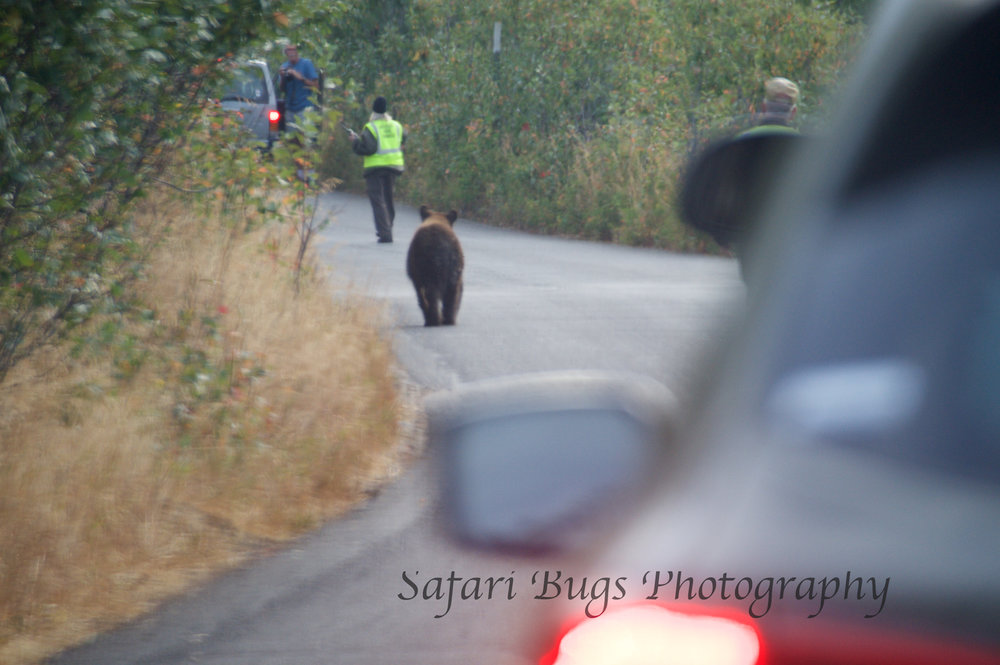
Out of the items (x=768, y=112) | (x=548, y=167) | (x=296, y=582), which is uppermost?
(x=768, y=112)

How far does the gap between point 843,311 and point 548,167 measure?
2144 centimetres

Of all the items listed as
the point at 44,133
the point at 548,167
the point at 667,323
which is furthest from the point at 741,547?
the point at 548,167

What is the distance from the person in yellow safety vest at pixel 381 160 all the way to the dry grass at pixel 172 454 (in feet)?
28.3

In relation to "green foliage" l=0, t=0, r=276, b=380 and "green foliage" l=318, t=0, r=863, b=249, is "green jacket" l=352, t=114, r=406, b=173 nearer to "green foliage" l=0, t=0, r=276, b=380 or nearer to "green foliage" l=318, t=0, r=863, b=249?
"green foliage" l=318, t=0, r=863, b=249

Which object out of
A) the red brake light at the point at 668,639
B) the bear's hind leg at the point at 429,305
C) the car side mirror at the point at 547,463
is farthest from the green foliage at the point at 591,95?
the red brake light at the point at 668,639

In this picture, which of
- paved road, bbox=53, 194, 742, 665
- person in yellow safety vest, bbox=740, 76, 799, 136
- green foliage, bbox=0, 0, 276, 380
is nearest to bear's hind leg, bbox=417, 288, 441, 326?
paved road, bbox=53, 194, 742, 665

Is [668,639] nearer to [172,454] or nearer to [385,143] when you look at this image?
[172,454]

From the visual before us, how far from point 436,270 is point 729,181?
25.8 feet

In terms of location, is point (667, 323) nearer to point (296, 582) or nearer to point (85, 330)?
point (85, 330)

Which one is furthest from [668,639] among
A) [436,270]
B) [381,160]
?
[381,160]

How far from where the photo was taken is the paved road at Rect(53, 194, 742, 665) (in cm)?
439

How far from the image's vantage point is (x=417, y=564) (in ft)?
17.5

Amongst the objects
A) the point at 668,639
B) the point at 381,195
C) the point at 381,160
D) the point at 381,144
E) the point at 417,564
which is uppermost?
the point at 668,639

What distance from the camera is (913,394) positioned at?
1200 millimetres
